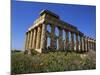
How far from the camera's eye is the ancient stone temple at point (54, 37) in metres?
2.76

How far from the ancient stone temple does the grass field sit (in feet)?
0.26

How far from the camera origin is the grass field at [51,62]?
8.77 feet

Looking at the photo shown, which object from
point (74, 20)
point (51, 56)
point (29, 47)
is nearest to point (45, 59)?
point (51, 56)

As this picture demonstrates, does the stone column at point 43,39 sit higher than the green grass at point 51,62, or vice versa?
the stone column at point 43,39

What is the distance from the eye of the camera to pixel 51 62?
283cm

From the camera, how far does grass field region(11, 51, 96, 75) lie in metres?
2.67

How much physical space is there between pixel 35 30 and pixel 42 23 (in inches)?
5.6

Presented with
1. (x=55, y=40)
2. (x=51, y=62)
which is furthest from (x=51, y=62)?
(x=55, y=40)

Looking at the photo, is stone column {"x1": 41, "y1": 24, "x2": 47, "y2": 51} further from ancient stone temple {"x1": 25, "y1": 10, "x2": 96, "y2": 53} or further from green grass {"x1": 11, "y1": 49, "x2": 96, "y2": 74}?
green grass {"x1": 11, "y1": 49, "x2": 96, "y2": 74}

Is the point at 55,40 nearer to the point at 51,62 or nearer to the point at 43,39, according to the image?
the point at 43,39

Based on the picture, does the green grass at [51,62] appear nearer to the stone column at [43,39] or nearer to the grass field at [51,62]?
the grass field at [51,62]

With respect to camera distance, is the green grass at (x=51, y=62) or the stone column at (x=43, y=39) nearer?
the green grass at (x=51, y=62)

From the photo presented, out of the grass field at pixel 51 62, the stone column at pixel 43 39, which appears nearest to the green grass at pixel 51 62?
the grass field at pixel 51 62

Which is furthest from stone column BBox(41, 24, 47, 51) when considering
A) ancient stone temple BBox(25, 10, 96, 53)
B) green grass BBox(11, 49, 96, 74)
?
green grass BBox(11, 49, 96, 74)
